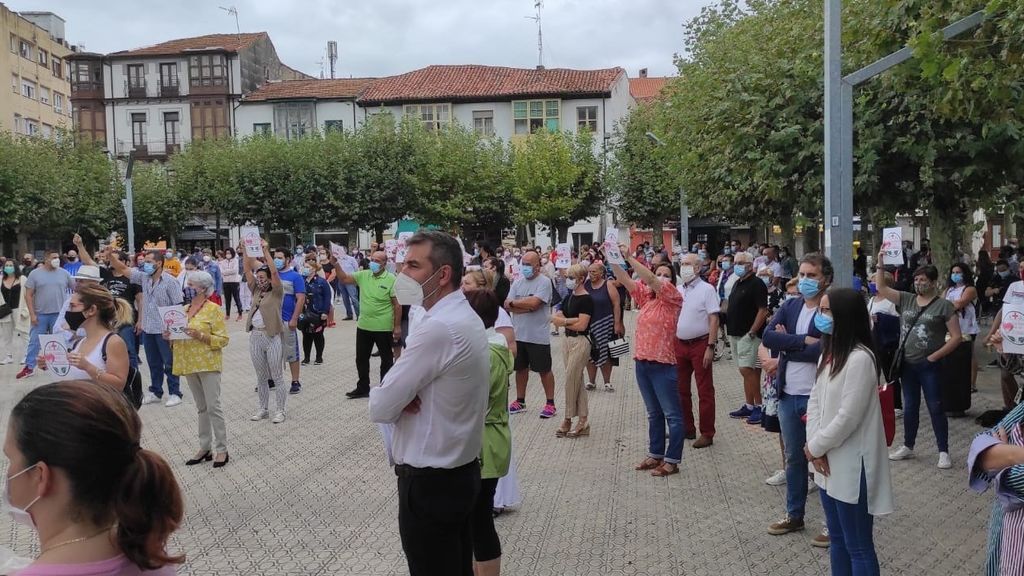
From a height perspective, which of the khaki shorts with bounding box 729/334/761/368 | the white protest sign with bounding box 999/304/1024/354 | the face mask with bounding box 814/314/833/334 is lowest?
the khaki shorts with bounding box 729/334/761/368

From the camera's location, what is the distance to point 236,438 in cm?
902

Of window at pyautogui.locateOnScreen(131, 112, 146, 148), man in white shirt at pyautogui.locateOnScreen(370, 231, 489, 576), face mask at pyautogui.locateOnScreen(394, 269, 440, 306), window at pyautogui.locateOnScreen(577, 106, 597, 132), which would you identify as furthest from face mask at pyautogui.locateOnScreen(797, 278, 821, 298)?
window at pyautogui.locateOnScreen(131, 112, 146, 148)

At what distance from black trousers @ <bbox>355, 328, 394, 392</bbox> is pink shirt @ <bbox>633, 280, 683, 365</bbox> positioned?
409 cm

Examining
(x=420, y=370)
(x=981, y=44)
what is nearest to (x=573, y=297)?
(x=981, y=44)

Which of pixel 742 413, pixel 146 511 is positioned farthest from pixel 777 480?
pixel 146 511

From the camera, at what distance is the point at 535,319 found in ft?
31.7

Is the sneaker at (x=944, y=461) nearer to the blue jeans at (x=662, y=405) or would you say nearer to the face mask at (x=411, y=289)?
the blue jeans at (x=662, y=405)

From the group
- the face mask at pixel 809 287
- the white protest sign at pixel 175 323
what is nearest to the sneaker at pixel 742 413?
the face mask at pixel 809 287

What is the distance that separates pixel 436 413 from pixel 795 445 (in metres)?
3.04

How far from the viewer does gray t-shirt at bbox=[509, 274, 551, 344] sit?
9625 mm

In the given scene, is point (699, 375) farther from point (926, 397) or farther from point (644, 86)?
point (644, 86)

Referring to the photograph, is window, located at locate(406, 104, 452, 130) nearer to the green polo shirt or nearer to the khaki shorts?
the green polo shirt

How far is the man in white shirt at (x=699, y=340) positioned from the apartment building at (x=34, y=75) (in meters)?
45.0

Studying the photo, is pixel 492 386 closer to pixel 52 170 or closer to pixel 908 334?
pixel 908 334
